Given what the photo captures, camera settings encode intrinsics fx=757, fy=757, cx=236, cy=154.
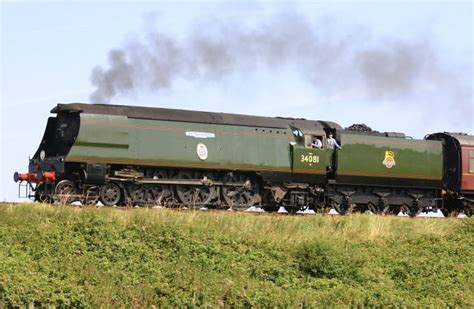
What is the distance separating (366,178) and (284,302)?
46.9 feet

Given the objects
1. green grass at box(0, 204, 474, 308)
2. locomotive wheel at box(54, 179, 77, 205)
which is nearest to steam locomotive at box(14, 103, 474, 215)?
locomotive wheel at box(54, 179, 77, 205)

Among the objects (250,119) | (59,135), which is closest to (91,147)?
(59,135)

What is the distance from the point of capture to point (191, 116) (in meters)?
24.5

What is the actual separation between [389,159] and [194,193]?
7.96m

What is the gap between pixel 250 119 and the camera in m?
25.7

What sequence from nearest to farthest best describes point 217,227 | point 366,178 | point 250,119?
point 217,227 → point 250,119 → point 366,178

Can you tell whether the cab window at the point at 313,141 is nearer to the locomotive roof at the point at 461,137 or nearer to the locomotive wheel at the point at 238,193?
the locomotive wheel at the point at 238,193

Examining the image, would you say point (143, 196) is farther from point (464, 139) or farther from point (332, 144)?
point (464, 139)

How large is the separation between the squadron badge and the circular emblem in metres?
7.18

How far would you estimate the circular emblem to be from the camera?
954 inches

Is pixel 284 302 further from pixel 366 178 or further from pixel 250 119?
pixel 366 178

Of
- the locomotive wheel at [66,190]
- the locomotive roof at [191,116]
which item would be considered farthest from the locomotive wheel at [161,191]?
the locomotive wheel at [66,190]

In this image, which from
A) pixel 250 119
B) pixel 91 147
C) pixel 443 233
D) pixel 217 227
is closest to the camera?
pixel 217 227

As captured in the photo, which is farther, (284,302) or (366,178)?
(366,178)
